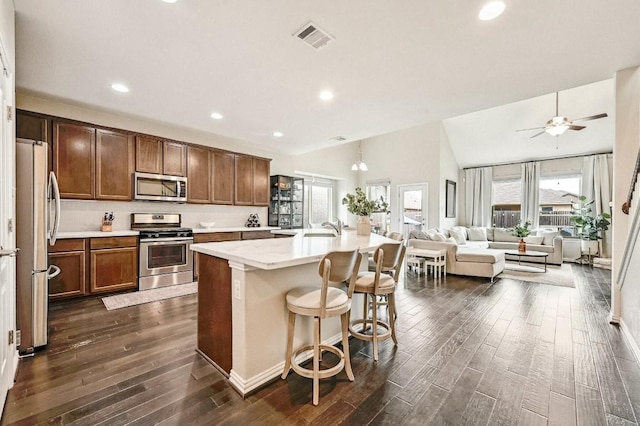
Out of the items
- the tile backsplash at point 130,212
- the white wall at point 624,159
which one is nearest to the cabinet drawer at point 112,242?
the tile backsplash at point 130,212

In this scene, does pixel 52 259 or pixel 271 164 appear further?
pixel 271 164

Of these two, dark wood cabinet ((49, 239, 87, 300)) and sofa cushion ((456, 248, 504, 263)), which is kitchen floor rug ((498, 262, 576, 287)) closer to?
sofa cushion ((456, 248, 504, 263))

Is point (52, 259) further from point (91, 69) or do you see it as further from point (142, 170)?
point (91, 69)

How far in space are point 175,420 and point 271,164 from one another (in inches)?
217

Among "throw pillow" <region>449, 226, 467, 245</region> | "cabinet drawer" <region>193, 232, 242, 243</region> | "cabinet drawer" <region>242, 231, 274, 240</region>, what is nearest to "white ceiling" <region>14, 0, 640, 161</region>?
"cabinet drawer" <region>193, 232, 242, 243</region>

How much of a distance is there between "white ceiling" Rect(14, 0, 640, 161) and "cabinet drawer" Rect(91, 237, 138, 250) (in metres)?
1.88

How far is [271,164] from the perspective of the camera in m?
6.58

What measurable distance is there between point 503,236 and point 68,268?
940 centimetres

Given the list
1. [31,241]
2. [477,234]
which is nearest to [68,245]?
[31,241]

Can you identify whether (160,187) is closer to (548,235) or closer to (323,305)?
(323,305)

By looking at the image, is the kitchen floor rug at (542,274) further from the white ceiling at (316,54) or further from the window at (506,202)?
the white ceiling at (316,54)

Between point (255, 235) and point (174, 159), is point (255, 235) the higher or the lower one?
the lower one

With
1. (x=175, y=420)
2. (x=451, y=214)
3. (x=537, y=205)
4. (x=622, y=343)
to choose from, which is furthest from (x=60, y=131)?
(x=537, y=205)

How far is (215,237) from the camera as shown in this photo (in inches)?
195
